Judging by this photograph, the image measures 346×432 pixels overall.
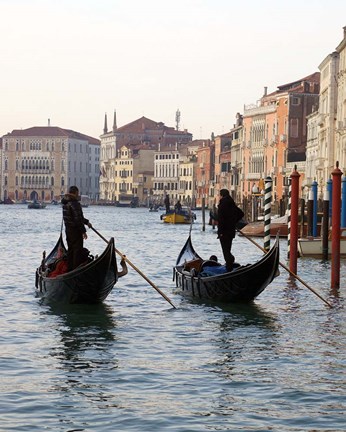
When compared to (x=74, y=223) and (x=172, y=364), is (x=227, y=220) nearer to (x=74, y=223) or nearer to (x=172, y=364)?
(x=74, y=223)

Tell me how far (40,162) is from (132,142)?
13887 millimetres

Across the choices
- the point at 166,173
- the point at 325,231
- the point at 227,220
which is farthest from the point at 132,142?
the point at 227,220

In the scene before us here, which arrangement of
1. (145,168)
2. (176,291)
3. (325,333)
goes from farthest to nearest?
1. (145,168)
2. (176,291)
3. (325,333)

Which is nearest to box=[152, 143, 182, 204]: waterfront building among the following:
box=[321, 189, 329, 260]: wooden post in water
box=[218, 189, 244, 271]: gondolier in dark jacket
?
box=[321, 189, 329, 260]: wooden post in water

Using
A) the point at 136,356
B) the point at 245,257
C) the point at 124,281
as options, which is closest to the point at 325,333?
the point at 136,356

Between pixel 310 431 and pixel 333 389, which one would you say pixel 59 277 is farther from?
pixel 310 431

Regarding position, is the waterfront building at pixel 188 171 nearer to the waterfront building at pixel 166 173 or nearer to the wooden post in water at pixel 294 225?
the waterfront building at pixel 166 173

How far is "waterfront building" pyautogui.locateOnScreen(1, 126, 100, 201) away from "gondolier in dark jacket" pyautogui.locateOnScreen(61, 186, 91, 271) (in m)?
121

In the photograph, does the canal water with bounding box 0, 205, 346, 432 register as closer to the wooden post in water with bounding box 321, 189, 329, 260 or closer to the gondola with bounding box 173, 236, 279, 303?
the gondola with bounding box 173, 236, 279, 303

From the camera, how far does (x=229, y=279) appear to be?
13039 millimetres

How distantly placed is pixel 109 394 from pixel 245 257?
57.0ft

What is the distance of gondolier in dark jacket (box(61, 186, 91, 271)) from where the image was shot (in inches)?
486

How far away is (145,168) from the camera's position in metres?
121

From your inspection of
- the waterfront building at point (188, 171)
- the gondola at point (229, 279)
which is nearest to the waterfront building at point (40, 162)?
the waterfront building at point (188, 171)
